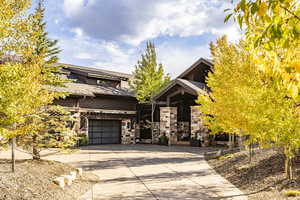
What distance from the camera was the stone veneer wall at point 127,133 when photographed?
901 inches

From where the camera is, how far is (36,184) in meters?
6.52

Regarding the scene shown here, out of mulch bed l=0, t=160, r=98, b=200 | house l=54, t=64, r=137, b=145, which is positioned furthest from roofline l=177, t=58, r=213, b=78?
mulch bed l=0, t=160, r=98, b=200

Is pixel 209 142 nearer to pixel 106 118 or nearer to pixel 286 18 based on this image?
pixel 106 118

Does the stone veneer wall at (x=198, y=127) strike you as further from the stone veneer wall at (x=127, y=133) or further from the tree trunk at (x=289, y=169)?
the tree trunk at (x=289, y=169)

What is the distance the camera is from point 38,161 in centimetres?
930

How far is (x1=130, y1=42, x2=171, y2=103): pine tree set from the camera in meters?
24.9

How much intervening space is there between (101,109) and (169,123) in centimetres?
573

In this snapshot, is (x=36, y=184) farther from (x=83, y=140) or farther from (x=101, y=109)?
(x=101, y=109)

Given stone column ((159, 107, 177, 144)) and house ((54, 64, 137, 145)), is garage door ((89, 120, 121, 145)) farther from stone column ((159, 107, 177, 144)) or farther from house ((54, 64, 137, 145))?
stone column ((159, 107, 177, 144))

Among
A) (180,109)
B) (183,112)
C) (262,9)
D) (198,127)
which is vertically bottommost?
(198,127)

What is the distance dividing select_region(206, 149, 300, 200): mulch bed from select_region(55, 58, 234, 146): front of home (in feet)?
28.8

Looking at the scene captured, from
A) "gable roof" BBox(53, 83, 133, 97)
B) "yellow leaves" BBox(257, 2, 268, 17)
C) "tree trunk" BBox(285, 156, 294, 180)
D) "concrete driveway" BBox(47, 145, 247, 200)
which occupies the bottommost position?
"concrete driveway" BBox(47, 145, 247, 200)

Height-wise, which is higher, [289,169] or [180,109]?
[180,109]

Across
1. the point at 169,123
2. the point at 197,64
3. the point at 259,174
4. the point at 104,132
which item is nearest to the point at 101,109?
the point at 104,132
